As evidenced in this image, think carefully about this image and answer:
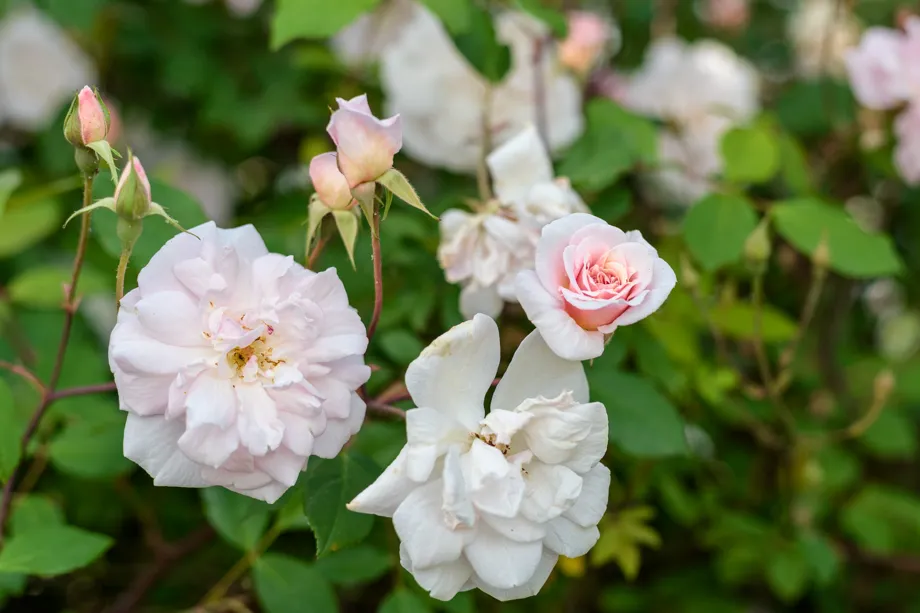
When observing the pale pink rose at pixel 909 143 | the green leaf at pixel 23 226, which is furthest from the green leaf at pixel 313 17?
the pale pink rose at pixel 909 143

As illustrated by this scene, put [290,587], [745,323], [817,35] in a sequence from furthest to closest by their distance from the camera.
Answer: [817,35] → [745,323] → [290,587]

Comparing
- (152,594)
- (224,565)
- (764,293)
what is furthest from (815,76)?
(152,594)

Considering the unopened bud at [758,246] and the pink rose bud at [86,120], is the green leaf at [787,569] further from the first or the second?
the pink rose bud at [86,120]

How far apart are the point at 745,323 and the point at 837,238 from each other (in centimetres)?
17

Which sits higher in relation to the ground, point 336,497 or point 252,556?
point 336,497

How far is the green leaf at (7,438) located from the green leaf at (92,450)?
101 millimetres

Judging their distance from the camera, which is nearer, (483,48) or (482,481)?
(482,481)

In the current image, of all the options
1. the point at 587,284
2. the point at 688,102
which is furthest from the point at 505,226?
the point at 688,102

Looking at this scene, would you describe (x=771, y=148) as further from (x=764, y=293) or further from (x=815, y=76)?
(x=815, y=76)

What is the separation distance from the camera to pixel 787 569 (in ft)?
3.89

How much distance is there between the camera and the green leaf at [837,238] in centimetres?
98

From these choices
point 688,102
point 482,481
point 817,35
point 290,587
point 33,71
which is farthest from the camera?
point 817,35

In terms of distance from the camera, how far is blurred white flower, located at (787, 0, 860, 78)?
1.70m

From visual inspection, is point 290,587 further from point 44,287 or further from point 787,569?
point 787,569
